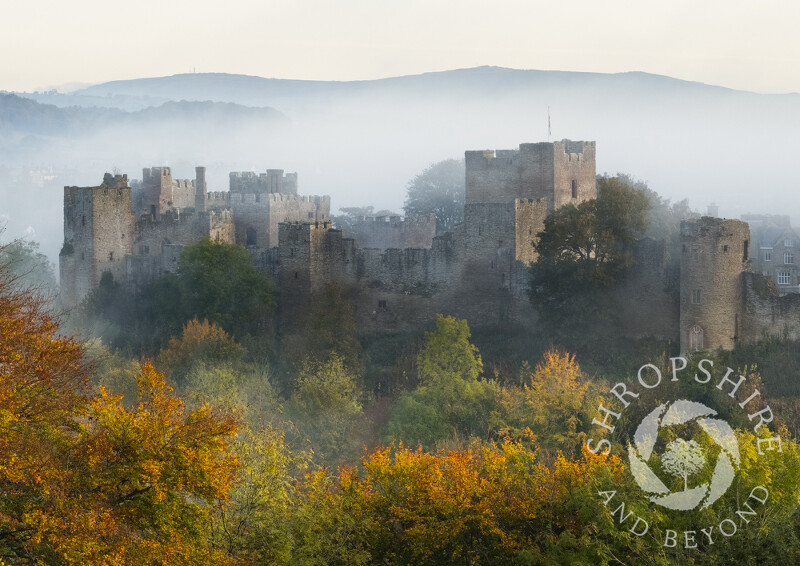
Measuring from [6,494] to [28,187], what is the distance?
92432 millimetres

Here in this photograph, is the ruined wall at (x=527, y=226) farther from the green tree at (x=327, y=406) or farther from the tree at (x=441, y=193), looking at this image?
the tree at (x=441, y=193)

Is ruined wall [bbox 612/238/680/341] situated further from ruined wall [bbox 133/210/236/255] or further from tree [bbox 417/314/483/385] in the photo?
ruined wall [bbox 133/210/236/255]

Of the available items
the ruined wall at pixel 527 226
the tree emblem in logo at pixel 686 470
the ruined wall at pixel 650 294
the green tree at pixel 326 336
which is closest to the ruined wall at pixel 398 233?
the green tree at pixel 326 336

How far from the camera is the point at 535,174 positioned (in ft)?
132

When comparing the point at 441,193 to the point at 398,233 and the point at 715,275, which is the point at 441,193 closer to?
the point at 398,233

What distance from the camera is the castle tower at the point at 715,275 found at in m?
32.4

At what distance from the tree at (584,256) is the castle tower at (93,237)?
47.0 feet

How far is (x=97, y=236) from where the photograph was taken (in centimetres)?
4266

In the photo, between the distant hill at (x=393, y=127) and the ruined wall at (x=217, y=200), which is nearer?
the ruined wall at (x=217, y=200)

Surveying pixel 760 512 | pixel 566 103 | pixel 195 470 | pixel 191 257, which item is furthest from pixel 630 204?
pixel 566 103

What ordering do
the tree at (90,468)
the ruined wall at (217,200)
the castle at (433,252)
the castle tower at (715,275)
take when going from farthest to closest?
the ruined wall at (217,200) → the castle at (433,252) → the castle tower at (715,275) → the tree at (90,468)

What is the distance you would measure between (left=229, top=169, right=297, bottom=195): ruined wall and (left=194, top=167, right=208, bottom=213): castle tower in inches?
39.1

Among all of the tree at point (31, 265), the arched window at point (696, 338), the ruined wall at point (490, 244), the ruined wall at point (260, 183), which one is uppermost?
the ruined wall at point (260, 183)

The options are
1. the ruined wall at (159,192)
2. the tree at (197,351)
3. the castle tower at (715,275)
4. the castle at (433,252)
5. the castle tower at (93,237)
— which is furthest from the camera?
the ruined wall at (159,192)
